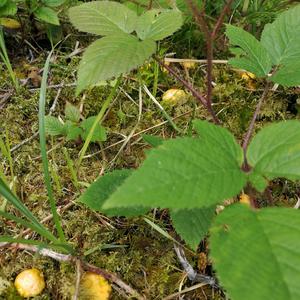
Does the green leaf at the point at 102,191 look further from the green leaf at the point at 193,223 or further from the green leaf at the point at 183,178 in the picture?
the green leaf at the point at 183,178

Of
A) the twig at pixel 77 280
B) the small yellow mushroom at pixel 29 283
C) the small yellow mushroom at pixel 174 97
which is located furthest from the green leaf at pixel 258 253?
the small yellow mushroom at pixel 174 97

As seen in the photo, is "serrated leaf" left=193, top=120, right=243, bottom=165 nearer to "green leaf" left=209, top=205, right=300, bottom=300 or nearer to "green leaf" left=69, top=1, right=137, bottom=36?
"green leaf" left=209, top=205, right=300, bottom=300

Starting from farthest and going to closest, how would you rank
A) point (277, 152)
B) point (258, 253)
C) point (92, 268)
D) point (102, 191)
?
point (92, 268) < point (102, 191) < point (277, 152) < point (258, 253)

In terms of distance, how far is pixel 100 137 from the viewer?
6.61ft

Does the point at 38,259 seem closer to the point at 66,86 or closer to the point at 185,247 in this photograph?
the point at 185,247

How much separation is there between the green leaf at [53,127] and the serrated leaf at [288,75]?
39.3 inches

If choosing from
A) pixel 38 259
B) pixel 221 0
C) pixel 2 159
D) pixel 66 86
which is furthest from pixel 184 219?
pixel 221 0

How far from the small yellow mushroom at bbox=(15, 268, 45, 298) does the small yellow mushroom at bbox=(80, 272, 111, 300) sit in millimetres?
163

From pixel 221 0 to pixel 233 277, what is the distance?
2024 millimetres

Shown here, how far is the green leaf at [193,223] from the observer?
4.45ft

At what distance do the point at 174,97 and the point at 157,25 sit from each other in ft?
2.63

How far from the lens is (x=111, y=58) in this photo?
1.36m

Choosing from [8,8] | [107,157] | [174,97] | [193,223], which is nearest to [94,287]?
[193,223]

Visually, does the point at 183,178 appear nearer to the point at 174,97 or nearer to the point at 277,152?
the point at 277,152
